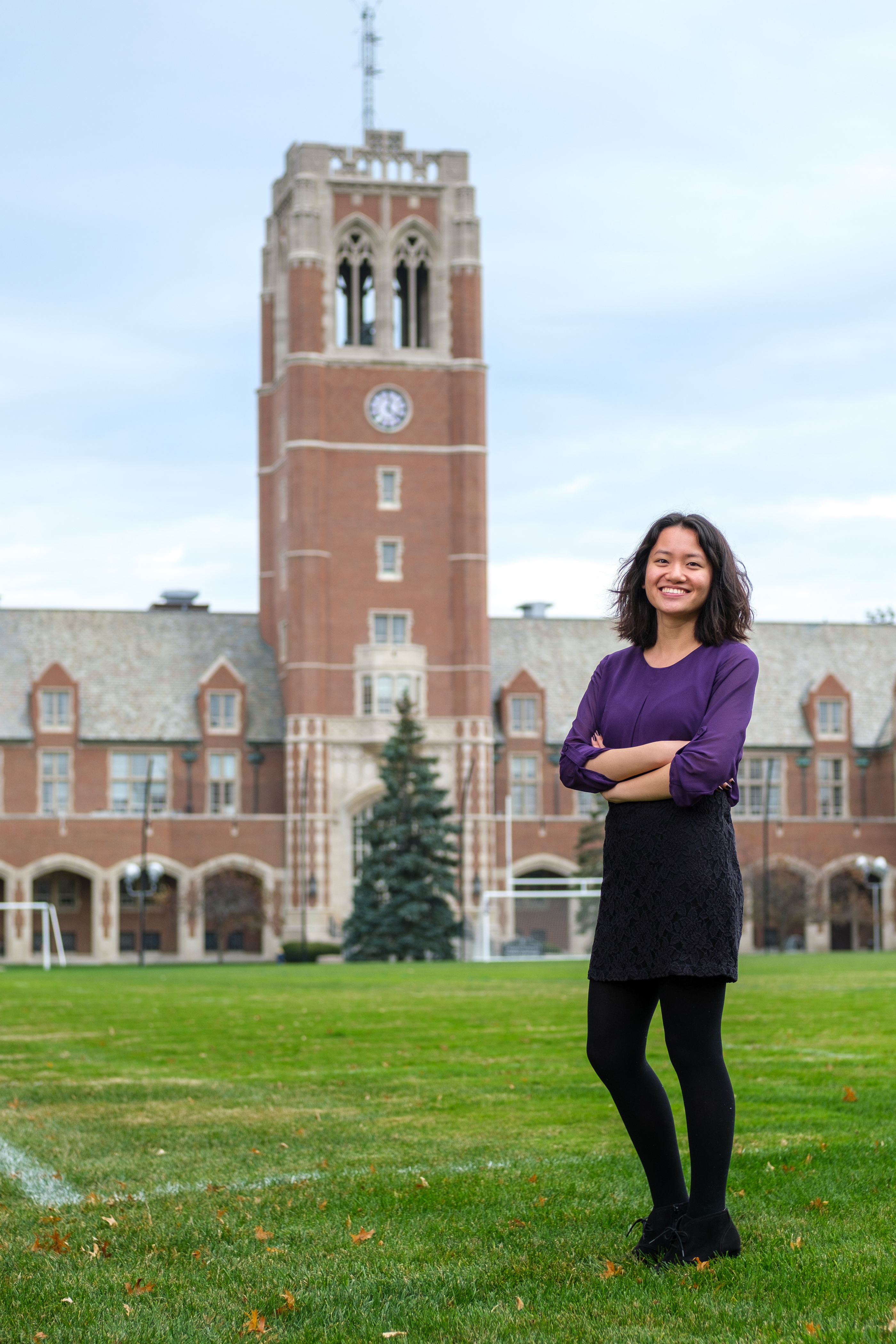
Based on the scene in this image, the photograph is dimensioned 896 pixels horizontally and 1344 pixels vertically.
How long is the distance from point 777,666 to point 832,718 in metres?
3.26

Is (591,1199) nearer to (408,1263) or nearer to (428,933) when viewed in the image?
(408,1263)

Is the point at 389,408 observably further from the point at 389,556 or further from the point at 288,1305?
the point at 288,1305

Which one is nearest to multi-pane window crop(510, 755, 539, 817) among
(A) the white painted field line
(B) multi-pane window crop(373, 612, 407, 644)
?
(B) multi-pane window crop(373, 612, 407, 644)

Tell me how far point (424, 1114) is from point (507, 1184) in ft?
7.82

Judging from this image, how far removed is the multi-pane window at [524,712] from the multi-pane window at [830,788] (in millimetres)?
10976

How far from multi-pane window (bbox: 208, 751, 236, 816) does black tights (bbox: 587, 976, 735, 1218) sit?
2199 inches

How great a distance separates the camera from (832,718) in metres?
65.8

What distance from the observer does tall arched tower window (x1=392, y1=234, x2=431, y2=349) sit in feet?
206

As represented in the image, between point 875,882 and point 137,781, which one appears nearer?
point 137,781

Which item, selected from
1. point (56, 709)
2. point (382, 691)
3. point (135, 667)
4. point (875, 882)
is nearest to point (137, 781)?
point (56, 709)

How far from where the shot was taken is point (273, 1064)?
1224 cm

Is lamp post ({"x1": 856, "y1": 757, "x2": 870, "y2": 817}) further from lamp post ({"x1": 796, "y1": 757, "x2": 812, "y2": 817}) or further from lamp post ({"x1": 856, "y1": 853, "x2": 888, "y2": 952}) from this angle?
lamp post ({"x1": 856, "y1": 853, "x2": 888, "y2": 952})

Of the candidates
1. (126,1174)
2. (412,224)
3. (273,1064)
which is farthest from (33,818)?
(126,1174)

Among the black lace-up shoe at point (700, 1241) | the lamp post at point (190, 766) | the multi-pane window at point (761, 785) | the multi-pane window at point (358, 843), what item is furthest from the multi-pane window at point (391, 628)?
the black lace-up shoe at point (700, 1241)
